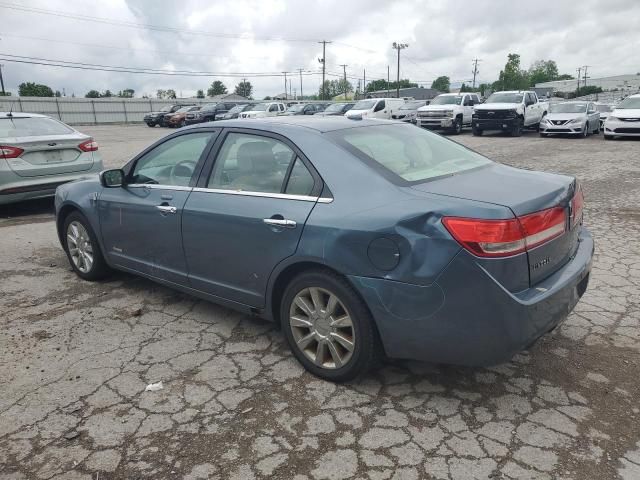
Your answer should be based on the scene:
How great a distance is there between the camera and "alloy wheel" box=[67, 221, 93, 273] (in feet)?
15.8

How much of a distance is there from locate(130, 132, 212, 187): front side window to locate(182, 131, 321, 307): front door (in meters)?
0.27

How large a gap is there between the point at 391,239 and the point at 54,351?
99.4 inches

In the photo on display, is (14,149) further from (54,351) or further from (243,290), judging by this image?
(243,290)

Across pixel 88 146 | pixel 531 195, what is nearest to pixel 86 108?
pixel 88 146

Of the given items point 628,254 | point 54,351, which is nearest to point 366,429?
point 54,351

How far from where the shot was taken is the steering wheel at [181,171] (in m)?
3.86

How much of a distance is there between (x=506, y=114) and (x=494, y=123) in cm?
58

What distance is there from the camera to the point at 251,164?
351cm

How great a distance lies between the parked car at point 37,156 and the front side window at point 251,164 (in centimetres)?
477

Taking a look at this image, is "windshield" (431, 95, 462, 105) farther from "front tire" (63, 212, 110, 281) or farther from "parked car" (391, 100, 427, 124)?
"front tire" (63, 212, 110, 281)

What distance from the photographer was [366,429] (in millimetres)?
2713

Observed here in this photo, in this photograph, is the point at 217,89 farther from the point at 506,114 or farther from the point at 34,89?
the point at 506,114

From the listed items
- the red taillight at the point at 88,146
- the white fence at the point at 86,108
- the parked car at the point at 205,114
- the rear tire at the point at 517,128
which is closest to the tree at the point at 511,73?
the white fence at the point at 86,108

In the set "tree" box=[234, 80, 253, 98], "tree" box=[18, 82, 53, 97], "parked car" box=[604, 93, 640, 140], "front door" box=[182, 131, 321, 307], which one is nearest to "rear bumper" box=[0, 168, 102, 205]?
"front door" box=[182, 131, 321, 307]
